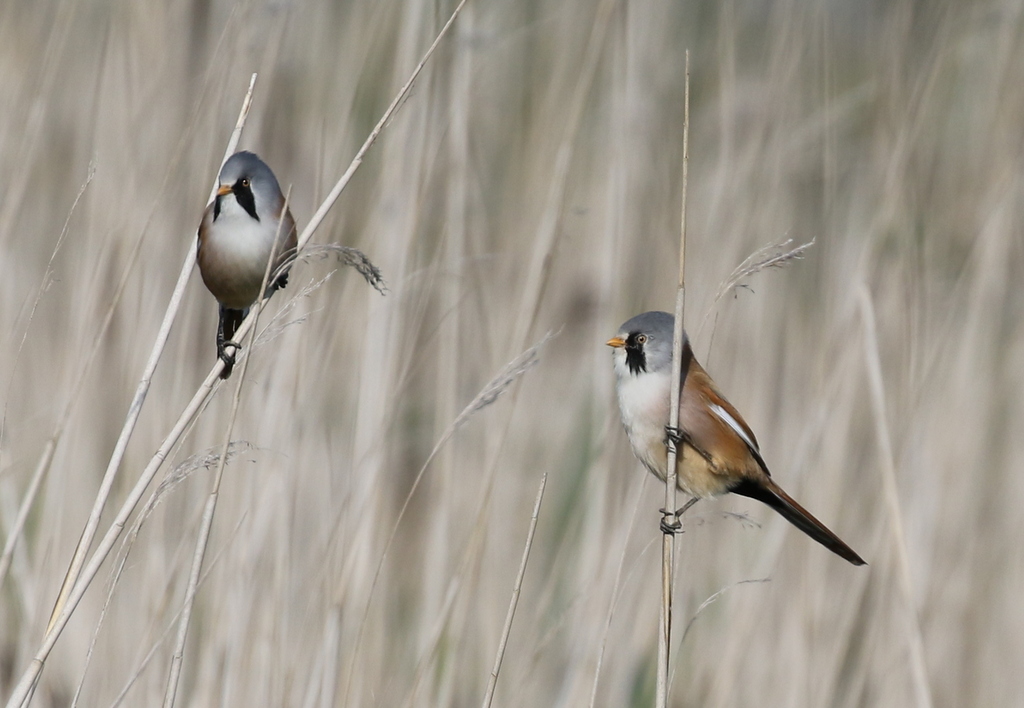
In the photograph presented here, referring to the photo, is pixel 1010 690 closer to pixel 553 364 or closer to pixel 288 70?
pixel 553 364


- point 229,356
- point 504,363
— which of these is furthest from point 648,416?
point 229,356

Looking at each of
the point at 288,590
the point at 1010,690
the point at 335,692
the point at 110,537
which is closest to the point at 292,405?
the point at 288,590

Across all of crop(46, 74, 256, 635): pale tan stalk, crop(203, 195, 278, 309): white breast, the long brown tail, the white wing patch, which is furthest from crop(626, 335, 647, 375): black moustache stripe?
crop(46, 74, 256, 635): pale tan stalk

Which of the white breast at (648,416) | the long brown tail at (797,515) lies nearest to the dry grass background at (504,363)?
the white breast at (648,416)

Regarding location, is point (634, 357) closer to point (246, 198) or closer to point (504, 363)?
point (504, 363)

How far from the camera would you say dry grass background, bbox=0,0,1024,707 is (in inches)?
85.2

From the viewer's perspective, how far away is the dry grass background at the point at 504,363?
2.16 metres

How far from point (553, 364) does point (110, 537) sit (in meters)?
1.86

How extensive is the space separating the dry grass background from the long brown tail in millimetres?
173

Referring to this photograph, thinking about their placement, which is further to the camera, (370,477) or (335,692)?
(370,477)

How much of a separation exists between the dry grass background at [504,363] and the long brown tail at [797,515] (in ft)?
0.57

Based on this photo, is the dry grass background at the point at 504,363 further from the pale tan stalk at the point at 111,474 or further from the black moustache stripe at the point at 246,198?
the pale tan stalk at the point at 111,474

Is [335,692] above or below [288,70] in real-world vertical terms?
below

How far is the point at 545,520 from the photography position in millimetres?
3268
